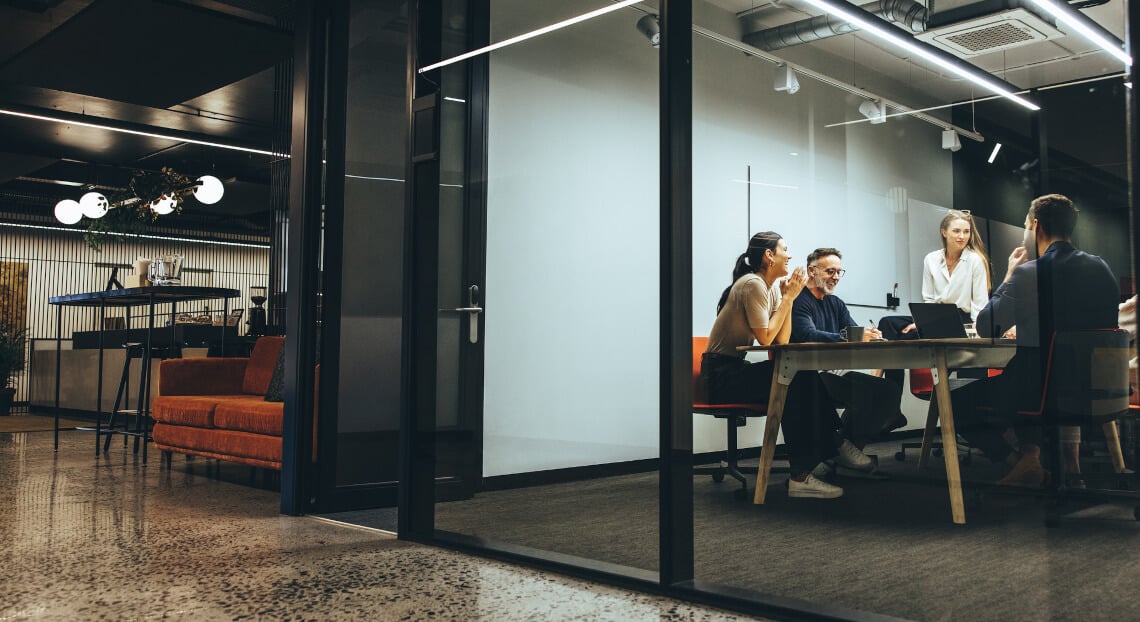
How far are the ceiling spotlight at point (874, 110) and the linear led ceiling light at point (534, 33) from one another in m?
0.92

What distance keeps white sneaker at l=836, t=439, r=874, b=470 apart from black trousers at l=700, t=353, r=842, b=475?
24 millimetres

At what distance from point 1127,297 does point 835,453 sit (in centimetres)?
84

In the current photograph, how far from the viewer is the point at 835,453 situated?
2.54 metres

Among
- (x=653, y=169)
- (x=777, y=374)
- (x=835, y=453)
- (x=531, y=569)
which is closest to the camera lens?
(x=835, y=453)

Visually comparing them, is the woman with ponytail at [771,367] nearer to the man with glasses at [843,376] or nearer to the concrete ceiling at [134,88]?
the man with glasses at [843,376]

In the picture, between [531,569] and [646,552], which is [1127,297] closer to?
[646,552]

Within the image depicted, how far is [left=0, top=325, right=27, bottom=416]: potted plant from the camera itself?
43.7 feet

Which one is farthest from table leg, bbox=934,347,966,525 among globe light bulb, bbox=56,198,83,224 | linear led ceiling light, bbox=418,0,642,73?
globe light bulb, bbox=56,198,83,224

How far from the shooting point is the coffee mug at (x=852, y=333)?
249cm

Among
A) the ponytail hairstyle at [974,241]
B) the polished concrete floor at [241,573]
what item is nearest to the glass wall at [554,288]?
the polished concrete floor at [241,573]

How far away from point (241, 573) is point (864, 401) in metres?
2.10

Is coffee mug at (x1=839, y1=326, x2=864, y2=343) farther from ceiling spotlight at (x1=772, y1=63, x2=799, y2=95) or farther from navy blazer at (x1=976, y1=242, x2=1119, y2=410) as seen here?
ceiling spotlight at (x1=772, y1=63, x2=799, y2=95)

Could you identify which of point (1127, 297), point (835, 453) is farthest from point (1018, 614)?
point (1127, 297)

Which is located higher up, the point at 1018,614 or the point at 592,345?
the point at 592,345
